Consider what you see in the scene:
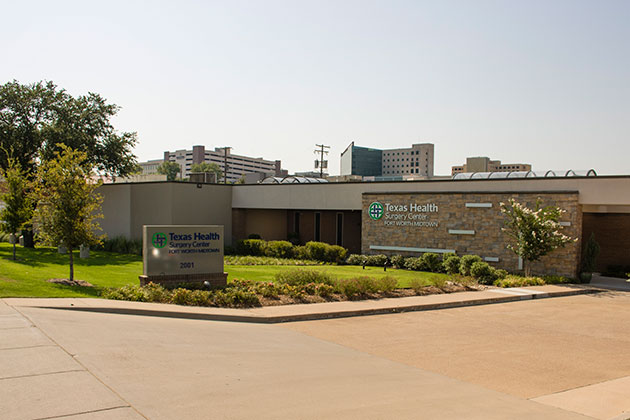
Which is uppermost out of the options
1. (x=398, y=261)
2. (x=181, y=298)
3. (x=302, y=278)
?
(x=302, y=278)

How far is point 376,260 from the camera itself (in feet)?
85.5

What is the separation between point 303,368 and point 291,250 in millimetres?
20634

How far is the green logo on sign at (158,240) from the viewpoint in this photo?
51.7 feet

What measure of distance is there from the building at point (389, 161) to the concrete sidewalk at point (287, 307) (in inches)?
2292

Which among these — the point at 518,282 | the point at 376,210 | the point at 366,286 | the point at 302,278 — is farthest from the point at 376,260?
the point at 302,278

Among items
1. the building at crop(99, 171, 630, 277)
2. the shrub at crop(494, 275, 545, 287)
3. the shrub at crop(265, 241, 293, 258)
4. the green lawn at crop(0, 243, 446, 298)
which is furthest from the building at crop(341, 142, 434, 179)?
the shrub at crop(494, 275, 545, 287)

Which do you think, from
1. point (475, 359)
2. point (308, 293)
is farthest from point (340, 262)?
point (475, 359)

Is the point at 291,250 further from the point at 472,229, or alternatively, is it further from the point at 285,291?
the point at 285,291

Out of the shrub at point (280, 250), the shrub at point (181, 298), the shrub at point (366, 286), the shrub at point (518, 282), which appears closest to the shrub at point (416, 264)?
A: the shrub at point (518, 282)

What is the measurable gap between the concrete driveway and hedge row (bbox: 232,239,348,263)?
13.8m

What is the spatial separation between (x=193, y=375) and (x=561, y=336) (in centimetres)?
900

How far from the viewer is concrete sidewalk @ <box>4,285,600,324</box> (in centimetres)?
1231

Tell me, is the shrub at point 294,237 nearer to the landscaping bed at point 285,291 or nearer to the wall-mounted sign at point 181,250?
the landscaping bed at point 285,291

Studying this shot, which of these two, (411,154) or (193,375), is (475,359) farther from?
(411,154)
